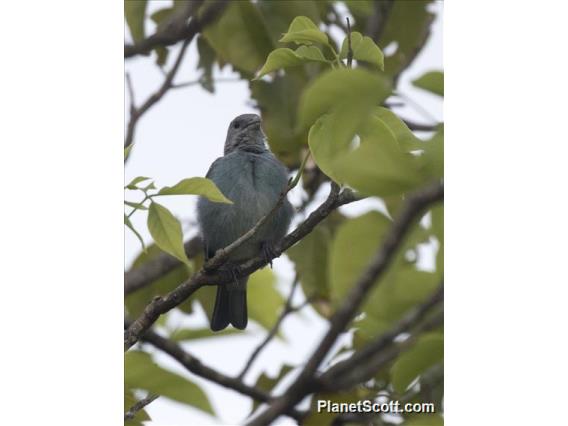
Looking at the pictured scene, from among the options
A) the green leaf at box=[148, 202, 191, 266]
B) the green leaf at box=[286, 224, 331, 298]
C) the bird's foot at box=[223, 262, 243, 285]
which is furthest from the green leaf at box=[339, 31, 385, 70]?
the green leaf at box=[286, 224, 331, 298]

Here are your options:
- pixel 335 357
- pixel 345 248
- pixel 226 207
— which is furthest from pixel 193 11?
pixel 345 248

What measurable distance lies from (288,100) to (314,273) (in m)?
0.84

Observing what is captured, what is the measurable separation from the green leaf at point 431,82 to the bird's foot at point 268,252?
1.48 metres

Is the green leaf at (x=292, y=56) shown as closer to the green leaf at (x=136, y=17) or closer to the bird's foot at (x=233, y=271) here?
the bird's foot at (x=233, y=271)

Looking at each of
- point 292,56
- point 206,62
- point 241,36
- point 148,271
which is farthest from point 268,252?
point 292,56

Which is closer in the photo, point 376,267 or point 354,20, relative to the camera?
point 376,267

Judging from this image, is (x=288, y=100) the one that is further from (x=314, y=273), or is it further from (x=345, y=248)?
(x=345, y=248)

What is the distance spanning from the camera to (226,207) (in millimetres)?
4199

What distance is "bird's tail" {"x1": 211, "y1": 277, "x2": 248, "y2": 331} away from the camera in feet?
12.3

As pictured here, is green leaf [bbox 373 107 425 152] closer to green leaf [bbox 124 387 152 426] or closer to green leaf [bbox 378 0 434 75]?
green leaf [bbox 124 387 152 426]

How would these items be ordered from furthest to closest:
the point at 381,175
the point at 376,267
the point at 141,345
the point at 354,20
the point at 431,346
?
1. the point at 354,20
2. the point at 141,345
3. the point at 431,346
4. the point at 381,175
5. the point at 376,267

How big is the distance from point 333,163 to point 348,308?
1.43ft

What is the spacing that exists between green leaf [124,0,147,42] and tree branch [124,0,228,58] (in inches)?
1.4

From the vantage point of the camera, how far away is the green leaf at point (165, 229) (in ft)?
9.41
